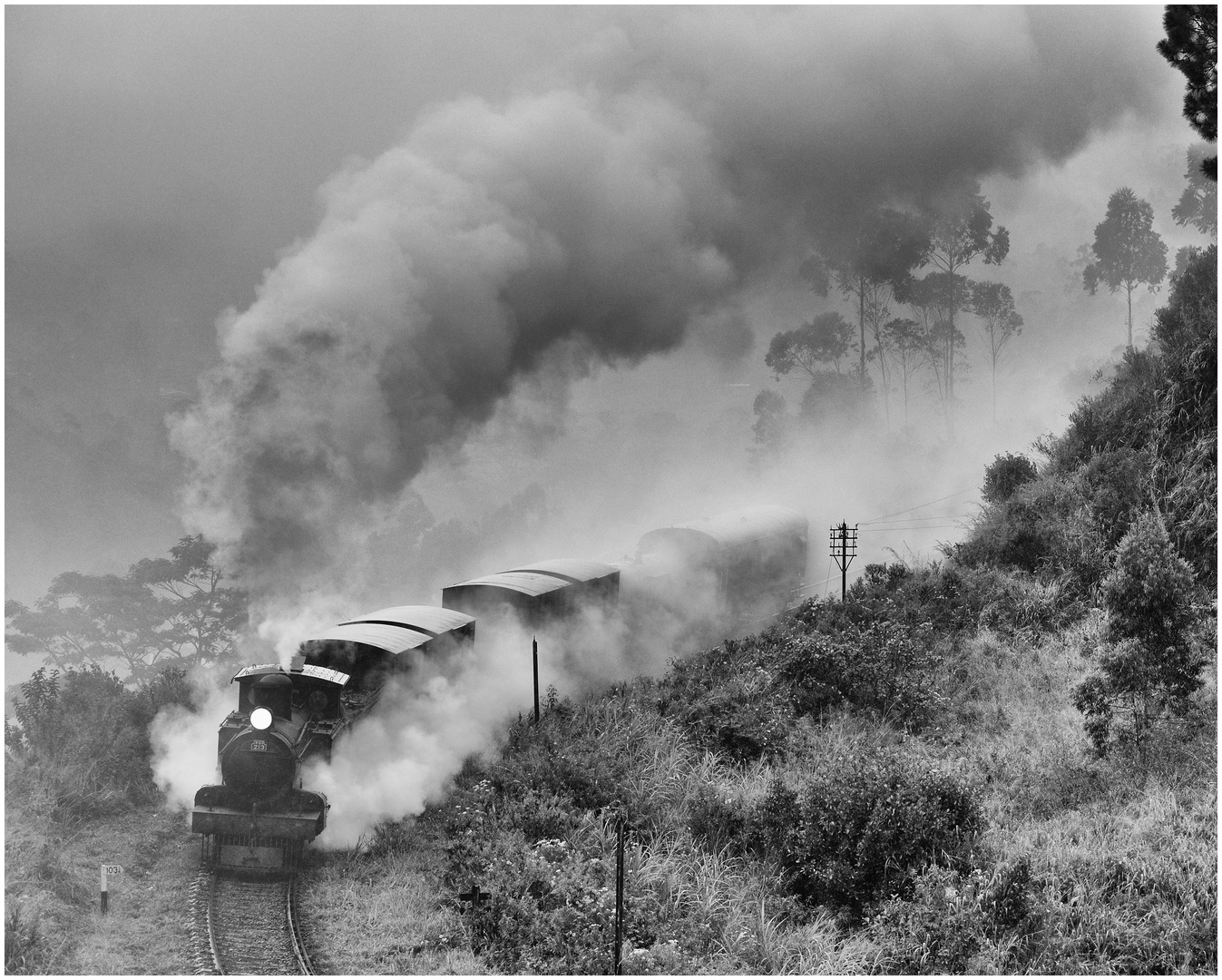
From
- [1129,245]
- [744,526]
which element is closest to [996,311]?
[1129,245]

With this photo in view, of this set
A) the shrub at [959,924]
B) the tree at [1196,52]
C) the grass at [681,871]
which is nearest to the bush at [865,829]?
the grass at [681,871]

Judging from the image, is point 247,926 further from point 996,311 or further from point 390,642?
point 996,311

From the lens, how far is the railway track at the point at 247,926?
835 centimetres

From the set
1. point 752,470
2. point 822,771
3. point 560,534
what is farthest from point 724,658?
point 752,470

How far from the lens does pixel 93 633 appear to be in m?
28.3

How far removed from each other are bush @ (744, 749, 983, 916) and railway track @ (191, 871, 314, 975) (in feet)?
16.6

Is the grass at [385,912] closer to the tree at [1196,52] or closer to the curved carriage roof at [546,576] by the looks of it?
the curved carriage roof at [546,576]

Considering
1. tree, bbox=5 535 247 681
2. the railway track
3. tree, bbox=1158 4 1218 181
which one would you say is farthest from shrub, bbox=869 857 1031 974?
tree, bbox=5 535 247 681

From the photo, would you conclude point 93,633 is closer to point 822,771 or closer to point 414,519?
point 414,519

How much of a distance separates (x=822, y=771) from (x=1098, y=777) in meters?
3.56

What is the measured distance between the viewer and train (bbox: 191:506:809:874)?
987cm

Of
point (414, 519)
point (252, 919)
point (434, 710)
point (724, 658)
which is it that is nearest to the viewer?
point (252, 919)

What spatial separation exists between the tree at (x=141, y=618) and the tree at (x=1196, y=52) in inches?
1059

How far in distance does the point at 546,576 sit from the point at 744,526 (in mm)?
6944
